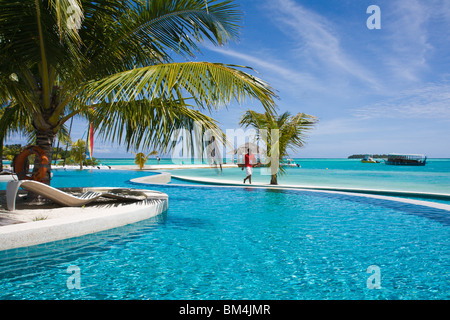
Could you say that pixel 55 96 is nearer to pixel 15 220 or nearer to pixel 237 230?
pixel 15 220

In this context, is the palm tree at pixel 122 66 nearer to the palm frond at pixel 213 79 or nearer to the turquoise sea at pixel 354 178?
the palm frond at pixel 213 79

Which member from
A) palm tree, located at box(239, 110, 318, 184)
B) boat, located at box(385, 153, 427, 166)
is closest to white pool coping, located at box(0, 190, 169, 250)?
palm tree, located at box(239, 110, 318, 184)

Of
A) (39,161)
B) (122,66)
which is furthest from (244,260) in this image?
(122,66)

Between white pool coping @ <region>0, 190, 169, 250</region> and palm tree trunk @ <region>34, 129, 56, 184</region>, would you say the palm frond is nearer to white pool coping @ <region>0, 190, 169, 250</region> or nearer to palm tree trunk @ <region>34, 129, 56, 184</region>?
white pool coping @ <region>0, 190, 169, 250</region>

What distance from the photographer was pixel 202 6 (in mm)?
5988

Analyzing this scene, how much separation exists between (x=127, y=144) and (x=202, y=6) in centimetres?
341

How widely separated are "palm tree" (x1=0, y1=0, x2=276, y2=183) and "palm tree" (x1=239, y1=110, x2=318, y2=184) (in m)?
7.02

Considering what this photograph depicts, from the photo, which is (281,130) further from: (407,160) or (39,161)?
(407,160)

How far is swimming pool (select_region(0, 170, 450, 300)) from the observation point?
112 inches

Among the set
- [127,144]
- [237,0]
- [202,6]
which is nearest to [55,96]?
[127,144]

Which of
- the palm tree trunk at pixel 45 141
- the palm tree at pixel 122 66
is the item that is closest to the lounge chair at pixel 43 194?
the palm tree trunk at pixel 45 141

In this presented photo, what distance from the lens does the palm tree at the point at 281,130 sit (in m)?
13.6

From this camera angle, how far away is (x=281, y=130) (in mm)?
14125
